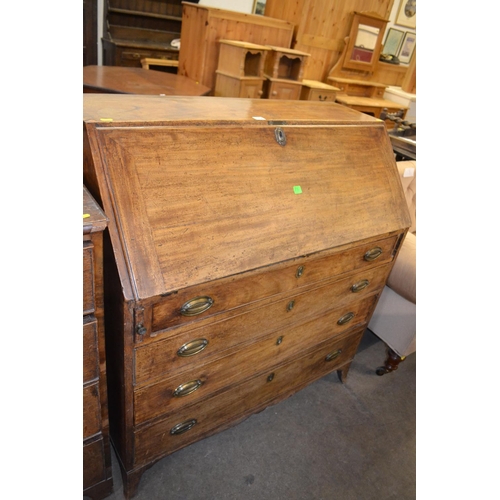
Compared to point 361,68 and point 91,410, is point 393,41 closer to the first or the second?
point 361,68

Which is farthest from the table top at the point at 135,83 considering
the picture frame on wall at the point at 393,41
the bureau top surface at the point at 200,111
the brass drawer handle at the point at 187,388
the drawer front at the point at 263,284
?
the picture frame on wall at the point at 393,41

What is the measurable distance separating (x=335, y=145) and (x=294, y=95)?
339 cm

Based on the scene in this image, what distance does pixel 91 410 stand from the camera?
1.28 metres

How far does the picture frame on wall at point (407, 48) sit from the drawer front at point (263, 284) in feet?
19.6

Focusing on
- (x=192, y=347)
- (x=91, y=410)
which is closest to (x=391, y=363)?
(x=192, y=347)

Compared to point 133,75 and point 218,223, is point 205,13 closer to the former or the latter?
point 133,75

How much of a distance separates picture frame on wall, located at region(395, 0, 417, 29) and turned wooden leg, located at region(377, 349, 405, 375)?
5726 millimetres

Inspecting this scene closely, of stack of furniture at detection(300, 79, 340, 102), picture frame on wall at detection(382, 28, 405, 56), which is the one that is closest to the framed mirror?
picture frame on wall at detection(382, 28, 405, 56)

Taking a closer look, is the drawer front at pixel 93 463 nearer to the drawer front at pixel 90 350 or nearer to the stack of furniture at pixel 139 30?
the drawer front at pixel 90 350

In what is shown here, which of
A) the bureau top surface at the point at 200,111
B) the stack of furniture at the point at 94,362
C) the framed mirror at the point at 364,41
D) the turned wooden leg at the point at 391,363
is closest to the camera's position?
the stack of furniture at the point at 94,362

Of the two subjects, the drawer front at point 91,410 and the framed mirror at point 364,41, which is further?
the framed mirror at point 364,41

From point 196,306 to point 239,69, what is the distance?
3.28 metres

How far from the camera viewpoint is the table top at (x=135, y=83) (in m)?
2.96

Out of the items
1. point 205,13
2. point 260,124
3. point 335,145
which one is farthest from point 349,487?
point 205,13
